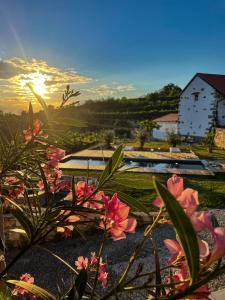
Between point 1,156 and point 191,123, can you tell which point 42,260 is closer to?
point 1,156

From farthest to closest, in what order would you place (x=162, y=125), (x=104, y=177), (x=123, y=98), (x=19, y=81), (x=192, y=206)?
(x=123, y=98) < (x=162, y=125) < (x=19, y=81) < (x=104, y=177) < (x=192, y=206)

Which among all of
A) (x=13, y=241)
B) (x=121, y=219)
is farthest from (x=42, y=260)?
(x=121, y=219)

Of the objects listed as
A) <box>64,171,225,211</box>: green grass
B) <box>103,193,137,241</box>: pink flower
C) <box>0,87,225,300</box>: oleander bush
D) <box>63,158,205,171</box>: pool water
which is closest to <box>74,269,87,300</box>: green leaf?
<box>0,87,225,300</box>: oleander bush

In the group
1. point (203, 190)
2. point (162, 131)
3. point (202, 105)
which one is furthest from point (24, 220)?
point (162, 131)

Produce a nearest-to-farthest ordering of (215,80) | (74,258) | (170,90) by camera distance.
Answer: (74,258), (215,80), (170,90)

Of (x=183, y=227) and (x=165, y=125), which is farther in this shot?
(x=165, y=125)

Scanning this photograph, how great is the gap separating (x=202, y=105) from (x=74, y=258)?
2488 centimetres

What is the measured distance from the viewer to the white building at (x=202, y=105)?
27031 millimetres

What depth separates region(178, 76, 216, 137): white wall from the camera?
89.7 ft

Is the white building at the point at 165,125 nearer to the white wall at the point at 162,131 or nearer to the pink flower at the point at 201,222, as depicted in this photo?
the white wall at the point at 162,131

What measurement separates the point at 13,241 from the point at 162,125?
2846 centimetres

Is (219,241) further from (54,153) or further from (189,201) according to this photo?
(54,153)

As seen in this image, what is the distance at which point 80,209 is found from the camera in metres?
1.04

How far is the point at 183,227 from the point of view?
1.83ft
